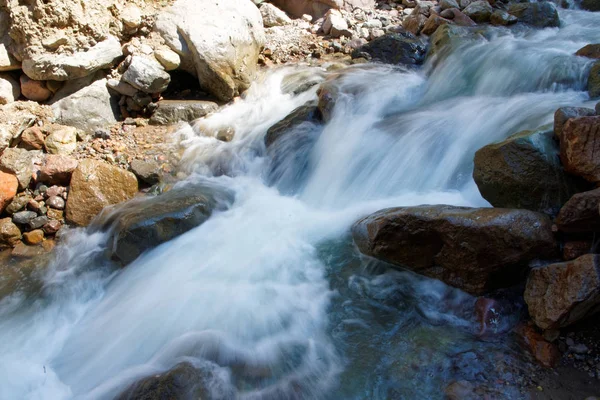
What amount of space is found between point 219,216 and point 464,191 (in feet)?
8.74

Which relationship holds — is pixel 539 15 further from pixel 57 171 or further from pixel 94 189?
pixel 57 171

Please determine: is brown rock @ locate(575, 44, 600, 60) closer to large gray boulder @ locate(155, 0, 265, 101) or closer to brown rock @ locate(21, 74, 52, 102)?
large gray boulder @ locate(155, 0, 265, 101)

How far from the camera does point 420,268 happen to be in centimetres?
355

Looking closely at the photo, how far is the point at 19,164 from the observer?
17.0 feet

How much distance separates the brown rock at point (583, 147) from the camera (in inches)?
123

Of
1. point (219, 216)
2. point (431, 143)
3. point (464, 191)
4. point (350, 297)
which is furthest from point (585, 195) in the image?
point (219, 216)

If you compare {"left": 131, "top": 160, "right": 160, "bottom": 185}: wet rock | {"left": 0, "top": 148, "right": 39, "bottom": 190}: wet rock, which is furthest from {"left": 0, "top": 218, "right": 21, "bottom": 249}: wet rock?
{"left": 131, "top": 160, "right": 160, "bottom": 185}: wet rock

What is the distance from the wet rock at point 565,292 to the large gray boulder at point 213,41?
17.3 feet

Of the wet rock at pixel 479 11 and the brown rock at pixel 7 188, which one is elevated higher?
the wet rock at pixel 479 11

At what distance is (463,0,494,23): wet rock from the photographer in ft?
26.8

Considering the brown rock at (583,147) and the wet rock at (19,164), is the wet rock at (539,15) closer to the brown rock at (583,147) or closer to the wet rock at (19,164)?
the brown rock at (583,147)

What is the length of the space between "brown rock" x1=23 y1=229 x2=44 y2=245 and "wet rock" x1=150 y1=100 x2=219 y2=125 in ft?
7.48

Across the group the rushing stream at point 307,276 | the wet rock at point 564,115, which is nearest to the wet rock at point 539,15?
the rushing stream at point 307,276

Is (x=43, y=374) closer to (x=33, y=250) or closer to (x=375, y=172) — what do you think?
(x=33, y=250)
